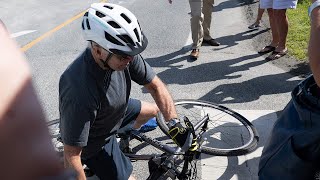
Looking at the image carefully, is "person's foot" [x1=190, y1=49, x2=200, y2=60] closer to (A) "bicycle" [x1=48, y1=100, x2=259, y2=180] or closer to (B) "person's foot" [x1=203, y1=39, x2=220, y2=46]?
(B) "person's foot" [x1=203, y1=39, x2=220, y2=46]

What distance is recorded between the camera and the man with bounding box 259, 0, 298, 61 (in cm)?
605

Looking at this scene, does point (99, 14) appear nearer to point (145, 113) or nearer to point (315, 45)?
point (145, 113)

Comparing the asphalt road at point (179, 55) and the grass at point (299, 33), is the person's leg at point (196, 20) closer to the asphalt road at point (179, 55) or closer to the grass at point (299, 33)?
the asphalt road at point (179, 55)

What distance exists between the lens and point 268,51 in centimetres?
688

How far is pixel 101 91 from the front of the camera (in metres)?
3.00

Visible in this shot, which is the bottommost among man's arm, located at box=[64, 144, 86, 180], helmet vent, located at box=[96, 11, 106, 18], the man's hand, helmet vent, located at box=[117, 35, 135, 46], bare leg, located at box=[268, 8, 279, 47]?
bare leg, located at box=[268, 8, 279, 47]

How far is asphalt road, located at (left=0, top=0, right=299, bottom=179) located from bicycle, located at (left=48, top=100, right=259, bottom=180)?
26.5 inches

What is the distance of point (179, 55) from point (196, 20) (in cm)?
81

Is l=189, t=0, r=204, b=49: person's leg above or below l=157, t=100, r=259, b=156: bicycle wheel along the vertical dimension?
above

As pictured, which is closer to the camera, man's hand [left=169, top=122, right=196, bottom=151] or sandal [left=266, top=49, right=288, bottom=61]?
man's hand [left=169, top=122, right=196, bottom=151]

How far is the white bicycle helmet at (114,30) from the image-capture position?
2859mm

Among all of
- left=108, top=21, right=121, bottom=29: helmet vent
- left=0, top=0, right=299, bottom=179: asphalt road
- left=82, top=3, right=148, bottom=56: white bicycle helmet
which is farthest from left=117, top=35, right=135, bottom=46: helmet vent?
left=0, top=0, right=299, bottom=179: asphalt road

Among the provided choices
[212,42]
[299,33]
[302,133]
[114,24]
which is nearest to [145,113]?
[114,24]

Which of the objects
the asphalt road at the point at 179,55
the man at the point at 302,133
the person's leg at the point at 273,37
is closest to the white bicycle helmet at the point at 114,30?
the man at the point at 302,133
